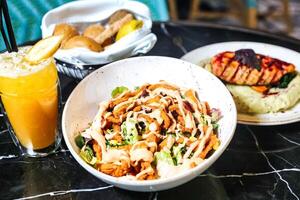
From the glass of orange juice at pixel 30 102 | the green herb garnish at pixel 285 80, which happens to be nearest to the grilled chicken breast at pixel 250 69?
the green herb garnish at pixel 285 80

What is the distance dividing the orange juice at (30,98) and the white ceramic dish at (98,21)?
0.17m

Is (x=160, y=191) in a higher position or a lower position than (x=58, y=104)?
lower

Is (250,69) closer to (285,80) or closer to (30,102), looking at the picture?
(285,80)

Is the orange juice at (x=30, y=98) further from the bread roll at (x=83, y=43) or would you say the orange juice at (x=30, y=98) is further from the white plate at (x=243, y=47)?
the white plate at (x=243, y=47)

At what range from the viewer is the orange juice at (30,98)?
92 cm

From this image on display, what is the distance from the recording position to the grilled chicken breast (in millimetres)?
1171

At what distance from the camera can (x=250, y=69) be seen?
3.85ft

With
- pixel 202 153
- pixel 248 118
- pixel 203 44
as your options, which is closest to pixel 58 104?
pixel 202 153

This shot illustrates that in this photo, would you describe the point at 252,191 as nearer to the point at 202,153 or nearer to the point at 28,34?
the point at 202,153

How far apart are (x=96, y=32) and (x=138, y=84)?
0.85ft

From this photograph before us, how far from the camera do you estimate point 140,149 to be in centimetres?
87

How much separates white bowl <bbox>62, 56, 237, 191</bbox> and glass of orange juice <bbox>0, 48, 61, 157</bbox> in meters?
0.06

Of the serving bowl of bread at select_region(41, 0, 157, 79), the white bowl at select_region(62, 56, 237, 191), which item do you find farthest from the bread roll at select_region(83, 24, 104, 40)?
the white bowl at select_region(62, 56, 237, 191)

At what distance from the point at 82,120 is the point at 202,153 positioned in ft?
1.05
